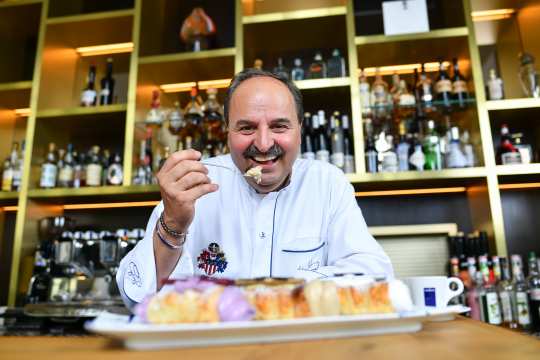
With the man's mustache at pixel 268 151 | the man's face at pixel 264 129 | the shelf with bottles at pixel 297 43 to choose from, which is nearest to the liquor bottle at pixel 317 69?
the shelf with bottles at pixel 297 43

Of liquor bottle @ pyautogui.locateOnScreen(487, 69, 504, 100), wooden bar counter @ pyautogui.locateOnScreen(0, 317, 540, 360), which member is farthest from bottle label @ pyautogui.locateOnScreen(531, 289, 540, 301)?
wooden bar counter @ pyautogui.locateOnScreen(0, 317, 540, 360)

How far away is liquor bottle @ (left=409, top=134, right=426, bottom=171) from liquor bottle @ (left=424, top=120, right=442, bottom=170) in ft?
0.09

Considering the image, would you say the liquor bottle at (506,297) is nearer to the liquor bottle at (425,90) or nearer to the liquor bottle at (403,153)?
the liquor bottle at (403,153)

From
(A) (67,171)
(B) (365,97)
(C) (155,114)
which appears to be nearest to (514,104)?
(B) (365,97)

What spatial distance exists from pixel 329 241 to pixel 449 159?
106 cm

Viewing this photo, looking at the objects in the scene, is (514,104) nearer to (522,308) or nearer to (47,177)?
(522,308)

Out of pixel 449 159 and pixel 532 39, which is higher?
pixel 532 39

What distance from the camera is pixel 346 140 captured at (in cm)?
204

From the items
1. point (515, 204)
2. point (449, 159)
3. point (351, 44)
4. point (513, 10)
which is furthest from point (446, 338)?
point (513, 10)

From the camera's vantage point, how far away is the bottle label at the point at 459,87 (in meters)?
1.96

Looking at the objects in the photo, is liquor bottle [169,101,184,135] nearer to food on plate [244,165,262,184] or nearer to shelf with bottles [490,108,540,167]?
food on plate [244,165,262,184]

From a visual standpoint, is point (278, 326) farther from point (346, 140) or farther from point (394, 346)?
point (346, 140)

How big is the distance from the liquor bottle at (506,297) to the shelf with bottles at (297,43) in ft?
3.99

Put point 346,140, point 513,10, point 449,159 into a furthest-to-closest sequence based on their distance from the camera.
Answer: point 513,10 < point 346,140 < point 449,159
